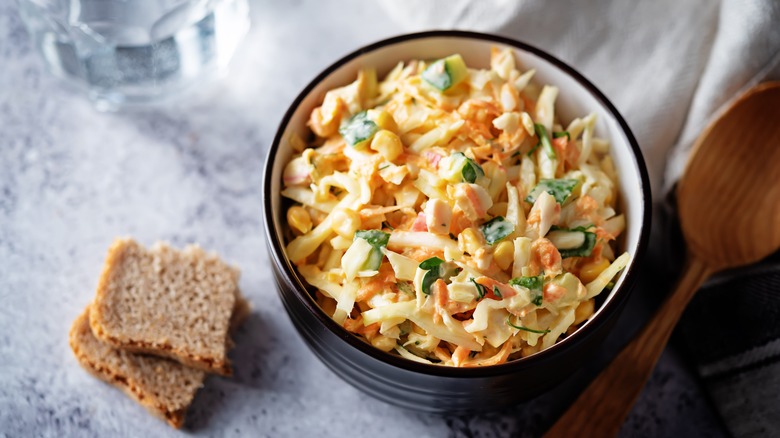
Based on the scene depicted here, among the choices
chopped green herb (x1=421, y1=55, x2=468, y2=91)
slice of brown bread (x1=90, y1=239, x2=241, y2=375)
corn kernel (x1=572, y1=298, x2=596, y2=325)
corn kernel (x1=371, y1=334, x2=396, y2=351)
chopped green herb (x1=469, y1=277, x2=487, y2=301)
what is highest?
chopped green herb (x1=421, y1=55, x2=468, y2=91)

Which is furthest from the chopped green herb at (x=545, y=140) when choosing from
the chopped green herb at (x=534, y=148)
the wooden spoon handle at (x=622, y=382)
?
the wooden spoon handle at (x=622, y=382)

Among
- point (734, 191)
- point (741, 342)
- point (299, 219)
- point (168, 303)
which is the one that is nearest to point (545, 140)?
point (299, 219)

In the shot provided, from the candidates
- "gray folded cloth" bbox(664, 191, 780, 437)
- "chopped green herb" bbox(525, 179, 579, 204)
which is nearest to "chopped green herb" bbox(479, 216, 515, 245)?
"chopped green herb" bbox(525, 179, 579, 204)

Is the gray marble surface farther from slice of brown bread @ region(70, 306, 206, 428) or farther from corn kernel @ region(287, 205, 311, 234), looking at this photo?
corn kernel @ region(287, 205, 311, 234)

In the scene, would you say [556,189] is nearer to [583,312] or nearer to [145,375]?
[583,312]

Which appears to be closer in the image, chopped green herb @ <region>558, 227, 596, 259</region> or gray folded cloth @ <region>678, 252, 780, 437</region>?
chopped green herb @ <region>558, 227, 596, 259</region>

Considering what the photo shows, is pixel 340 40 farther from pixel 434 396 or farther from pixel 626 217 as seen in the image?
pixel 434 396
